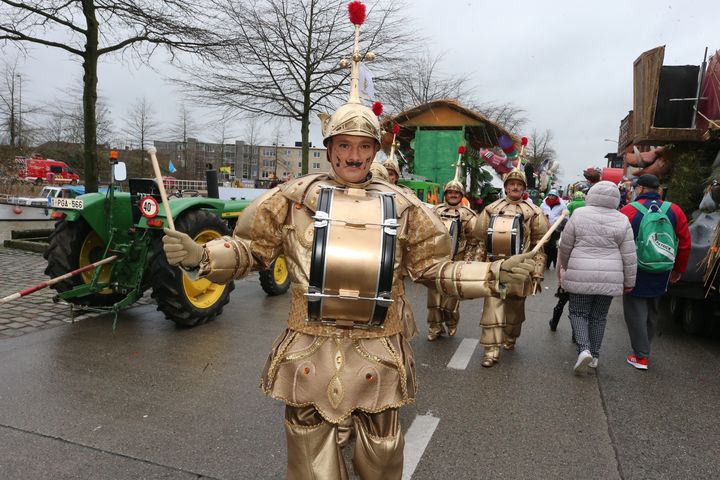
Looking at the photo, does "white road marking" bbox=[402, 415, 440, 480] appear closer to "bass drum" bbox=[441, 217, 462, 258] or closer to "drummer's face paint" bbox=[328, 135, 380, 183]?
"drummer's face paint" bbox=[328, 135, 380, 183]

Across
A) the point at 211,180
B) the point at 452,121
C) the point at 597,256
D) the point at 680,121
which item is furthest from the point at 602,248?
the point at 452,121

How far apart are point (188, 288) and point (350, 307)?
3.97 metres

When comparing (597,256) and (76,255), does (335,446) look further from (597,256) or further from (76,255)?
(76,255)

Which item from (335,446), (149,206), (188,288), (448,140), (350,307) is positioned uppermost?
(448,140)

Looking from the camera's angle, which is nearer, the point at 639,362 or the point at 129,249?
the point at 639,362

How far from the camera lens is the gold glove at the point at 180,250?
1861mm

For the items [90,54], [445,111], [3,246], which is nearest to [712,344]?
[445,111]

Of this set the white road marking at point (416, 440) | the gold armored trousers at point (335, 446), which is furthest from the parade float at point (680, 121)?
the gold armored trousers at point (335, 446)

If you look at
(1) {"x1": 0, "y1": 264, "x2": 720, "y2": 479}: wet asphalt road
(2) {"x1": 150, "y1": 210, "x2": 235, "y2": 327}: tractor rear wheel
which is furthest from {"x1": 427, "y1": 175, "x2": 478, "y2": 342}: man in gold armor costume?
(2) {"x1": 150, "y1": 210, "x2": 235, "y2": 327}: tractor rear wheel

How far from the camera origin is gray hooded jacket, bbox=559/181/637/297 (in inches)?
158

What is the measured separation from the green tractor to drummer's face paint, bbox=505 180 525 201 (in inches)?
123

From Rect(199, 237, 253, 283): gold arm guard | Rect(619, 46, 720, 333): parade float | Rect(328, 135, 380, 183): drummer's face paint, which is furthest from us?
Rect(619, 46, 720, 333): parade float

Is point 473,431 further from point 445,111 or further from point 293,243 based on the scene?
point 445,111

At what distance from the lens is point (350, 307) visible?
1844mm
